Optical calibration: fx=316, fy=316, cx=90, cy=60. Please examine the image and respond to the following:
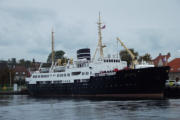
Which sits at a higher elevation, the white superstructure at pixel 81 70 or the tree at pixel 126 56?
the tree at pixel 126 56

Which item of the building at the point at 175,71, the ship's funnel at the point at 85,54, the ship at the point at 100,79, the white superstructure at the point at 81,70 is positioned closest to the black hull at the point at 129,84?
the ship at the point at 100,79

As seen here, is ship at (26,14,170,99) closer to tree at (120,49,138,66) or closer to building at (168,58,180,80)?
building at (168,58,180,80)

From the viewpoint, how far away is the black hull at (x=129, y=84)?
48.2 meters

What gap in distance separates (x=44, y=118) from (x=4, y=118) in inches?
144

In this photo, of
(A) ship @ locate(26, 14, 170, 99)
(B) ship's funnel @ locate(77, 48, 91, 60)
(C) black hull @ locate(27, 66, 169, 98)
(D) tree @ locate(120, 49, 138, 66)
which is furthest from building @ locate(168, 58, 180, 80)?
(C) black hull @ locate(27, 66, 169, 98)

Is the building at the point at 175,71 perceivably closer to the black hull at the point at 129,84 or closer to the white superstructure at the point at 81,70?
the white superstructure at the point at 81,70

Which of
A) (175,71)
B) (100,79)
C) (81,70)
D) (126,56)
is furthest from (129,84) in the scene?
(126,56)

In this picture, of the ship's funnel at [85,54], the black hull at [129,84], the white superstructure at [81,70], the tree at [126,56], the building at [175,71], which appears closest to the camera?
the black hull at [129,84]

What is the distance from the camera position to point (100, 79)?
180 ft

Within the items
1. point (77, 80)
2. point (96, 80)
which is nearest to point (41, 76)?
point (77, 80)

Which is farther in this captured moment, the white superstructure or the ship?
the white superstructure

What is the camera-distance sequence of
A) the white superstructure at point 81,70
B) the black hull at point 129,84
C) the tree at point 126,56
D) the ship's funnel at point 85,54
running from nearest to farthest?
the black hull at point 129,84 < the white superstructure at point 81,70 < the ship's funnel at point 85,54 < the tree at point 126,56

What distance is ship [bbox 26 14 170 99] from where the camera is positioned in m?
48.6

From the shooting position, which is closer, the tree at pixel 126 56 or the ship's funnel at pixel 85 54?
the ship's funnel at pixel 85 54
